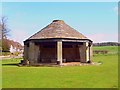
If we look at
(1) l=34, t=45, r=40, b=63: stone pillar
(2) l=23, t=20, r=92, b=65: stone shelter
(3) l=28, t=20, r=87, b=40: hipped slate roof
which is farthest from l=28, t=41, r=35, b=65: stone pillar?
(3) l=28, t=20, r=87, b=40: hipped slate roof

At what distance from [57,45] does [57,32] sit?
2702mm

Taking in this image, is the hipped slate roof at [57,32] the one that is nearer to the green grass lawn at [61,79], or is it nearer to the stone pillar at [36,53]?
the stone pillar at [36,53]

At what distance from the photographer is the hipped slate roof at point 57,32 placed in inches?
1582

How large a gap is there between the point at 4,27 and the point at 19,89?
71.3m

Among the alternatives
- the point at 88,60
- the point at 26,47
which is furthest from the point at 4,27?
the point at 88,60

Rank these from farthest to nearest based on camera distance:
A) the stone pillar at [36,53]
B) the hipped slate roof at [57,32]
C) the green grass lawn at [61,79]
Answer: the stone pillar at [36,53] → the hipped slate roof at [57,32] → the green grass lawn at [61,79]

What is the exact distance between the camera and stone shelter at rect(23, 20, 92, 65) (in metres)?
39.4

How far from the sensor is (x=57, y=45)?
3900cm

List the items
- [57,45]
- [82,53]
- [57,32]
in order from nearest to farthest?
[57,45], [57,32], [82,53]

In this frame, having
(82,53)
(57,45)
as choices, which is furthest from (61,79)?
(82,53)

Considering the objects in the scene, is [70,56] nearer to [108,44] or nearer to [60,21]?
[60,21]

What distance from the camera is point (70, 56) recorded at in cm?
4631

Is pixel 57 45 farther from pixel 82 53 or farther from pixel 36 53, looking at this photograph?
pixel 82 53

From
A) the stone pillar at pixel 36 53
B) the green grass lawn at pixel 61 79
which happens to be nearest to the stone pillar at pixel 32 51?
the stone pillar at pixel 36 53
